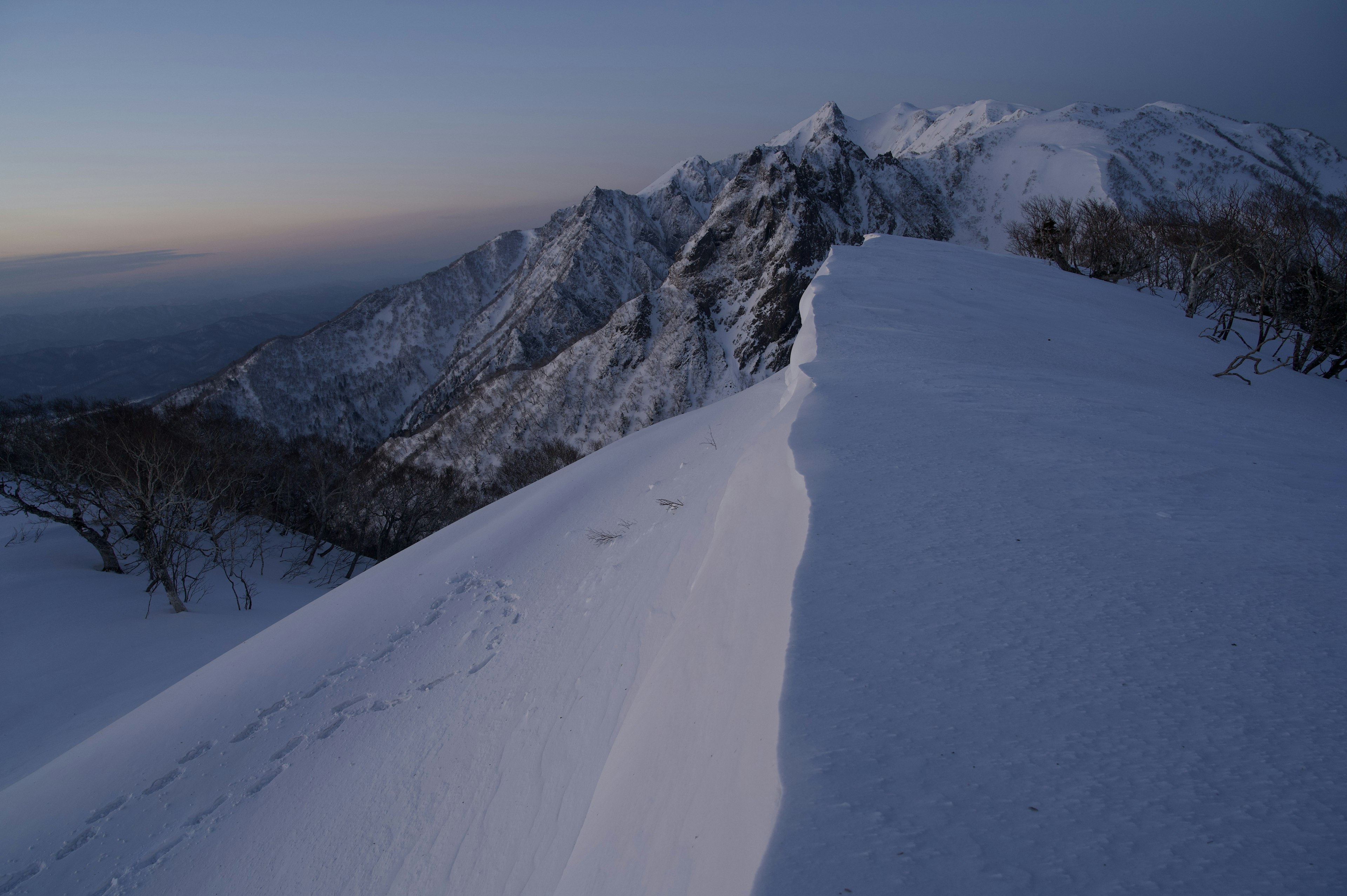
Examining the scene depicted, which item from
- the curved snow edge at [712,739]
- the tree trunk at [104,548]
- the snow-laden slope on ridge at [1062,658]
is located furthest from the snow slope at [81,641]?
the snow-laden slope on ridge at [1062,658]

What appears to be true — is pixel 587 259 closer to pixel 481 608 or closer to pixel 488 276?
pixel 488 276

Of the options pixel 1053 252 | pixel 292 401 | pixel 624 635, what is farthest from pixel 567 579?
pixel 292 401

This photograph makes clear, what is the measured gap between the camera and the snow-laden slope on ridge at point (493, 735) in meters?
2.62

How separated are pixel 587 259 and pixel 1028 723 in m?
129

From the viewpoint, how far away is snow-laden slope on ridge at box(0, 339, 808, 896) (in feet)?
8.59

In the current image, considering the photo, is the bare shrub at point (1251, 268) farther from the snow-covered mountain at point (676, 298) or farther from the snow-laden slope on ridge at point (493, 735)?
the snow-covered mountain at point (676, 298)

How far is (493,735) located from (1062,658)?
4.06 m

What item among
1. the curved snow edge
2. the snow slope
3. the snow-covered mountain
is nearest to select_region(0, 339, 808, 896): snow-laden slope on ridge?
the curved snow edge

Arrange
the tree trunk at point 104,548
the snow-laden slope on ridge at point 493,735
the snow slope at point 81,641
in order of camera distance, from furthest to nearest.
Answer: the tree trunk at point 104,548
the snow slope at point 81,641
the snow-laden slope on ridge at point 493,735

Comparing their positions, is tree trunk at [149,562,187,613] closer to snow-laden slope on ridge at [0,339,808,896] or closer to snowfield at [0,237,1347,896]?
snowfield at [0,237,1347,896]

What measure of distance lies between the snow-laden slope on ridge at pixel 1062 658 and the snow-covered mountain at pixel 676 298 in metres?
57.5

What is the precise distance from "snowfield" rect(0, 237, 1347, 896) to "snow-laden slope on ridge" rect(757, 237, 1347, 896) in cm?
1

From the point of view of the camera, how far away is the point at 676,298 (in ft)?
276

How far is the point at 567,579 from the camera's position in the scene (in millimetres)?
6262
